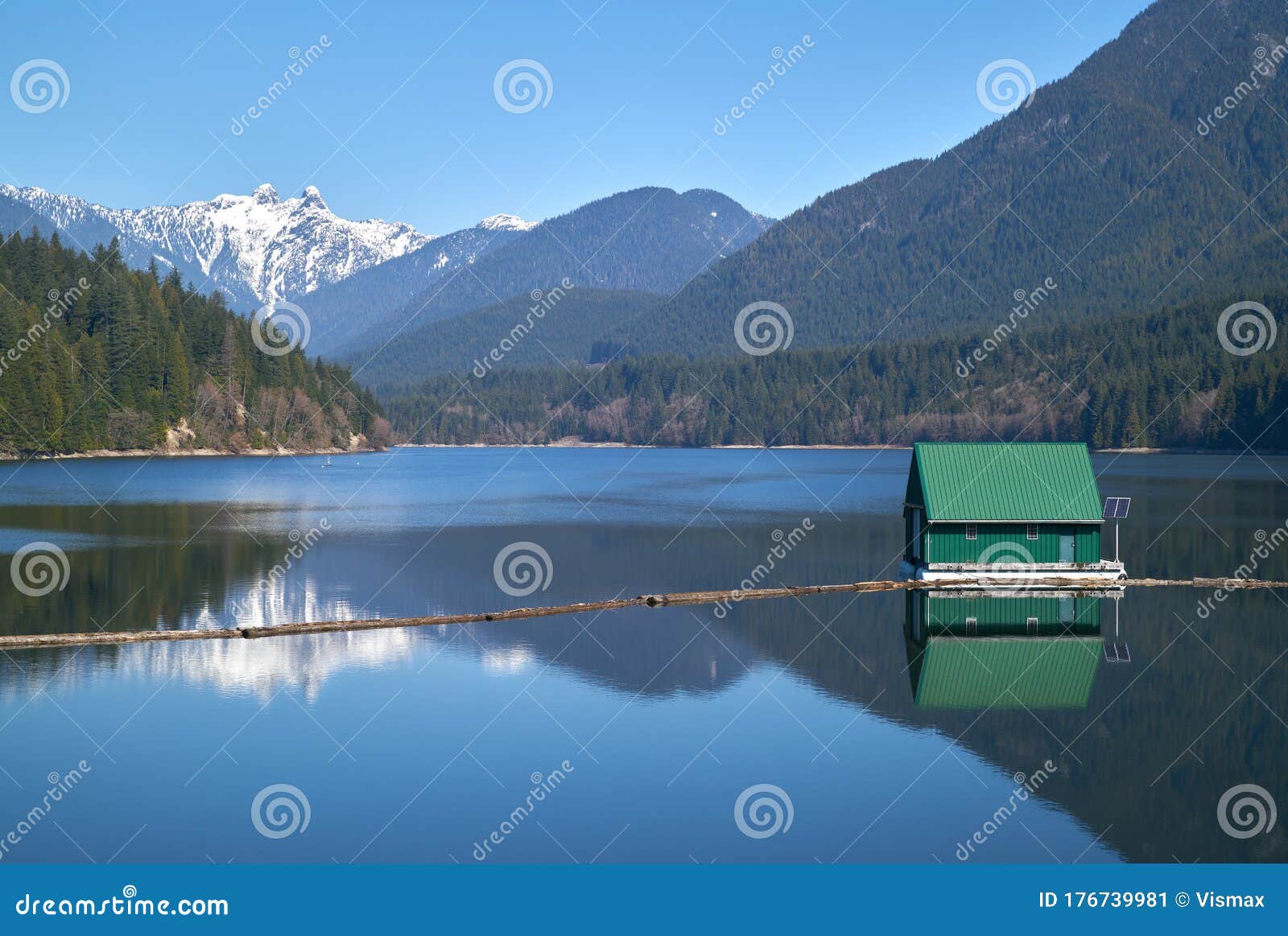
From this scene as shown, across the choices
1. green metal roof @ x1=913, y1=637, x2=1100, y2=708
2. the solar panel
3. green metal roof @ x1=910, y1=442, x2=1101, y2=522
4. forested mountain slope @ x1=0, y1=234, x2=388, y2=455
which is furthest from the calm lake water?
forested mountain slope @ x1=0, y1=234, x2=388, y2=455

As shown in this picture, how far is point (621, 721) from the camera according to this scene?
2709 centimetres

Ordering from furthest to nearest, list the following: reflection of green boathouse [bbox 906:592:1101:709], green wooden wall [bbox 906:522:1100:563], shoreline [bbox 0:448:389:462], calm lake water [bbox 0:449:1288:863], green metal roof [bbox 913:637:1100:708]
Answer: shoreline [bbox 0:448:389:462]
green wooden wall [bbox 906:522:1100:563]
reflection of green boathouse [bbox 906:592:1101:709]
green metal roof [bbox 913:637:1100:708]
calm lake water [bbox 0:449:1288:863]

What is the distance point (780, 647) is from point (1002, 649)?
6.17 metres

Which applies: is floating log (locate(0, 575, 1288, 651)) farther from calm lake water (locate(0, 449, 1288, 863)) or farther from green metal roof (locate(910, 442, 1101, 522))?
green metal roof (locate(910, 442, 1101, 522))

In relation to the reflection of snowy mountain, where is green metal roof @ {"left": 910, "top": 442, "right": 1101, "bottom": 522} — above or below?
above

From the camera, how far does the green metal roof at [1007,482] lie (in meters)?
43.5

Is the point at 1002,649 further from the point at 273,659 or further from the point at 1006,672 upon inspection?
the point at 273,659

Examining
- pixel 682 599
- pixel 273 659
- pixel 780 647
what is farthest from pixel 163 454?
pixel 780 647

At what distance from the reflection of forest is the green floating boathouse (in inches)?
93.1

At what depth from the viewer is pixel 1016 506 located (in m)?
43.7

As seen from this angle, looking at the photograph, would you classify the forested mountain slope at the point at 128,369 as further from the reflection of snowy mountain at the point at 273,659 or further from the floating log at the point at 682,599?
the reflection of snowy mountain at the point at 273,659

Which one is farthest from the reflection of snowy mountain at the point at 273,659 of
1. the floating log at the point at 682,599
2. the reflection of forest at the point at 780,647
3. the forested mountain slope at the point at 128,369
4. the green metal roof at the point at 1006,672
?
the forested mountain slope at the point at 128,369

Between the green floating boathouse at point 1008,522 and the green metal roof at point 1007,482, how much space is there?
29mm

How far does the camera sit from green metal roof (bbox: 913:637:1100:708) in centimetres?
2830
